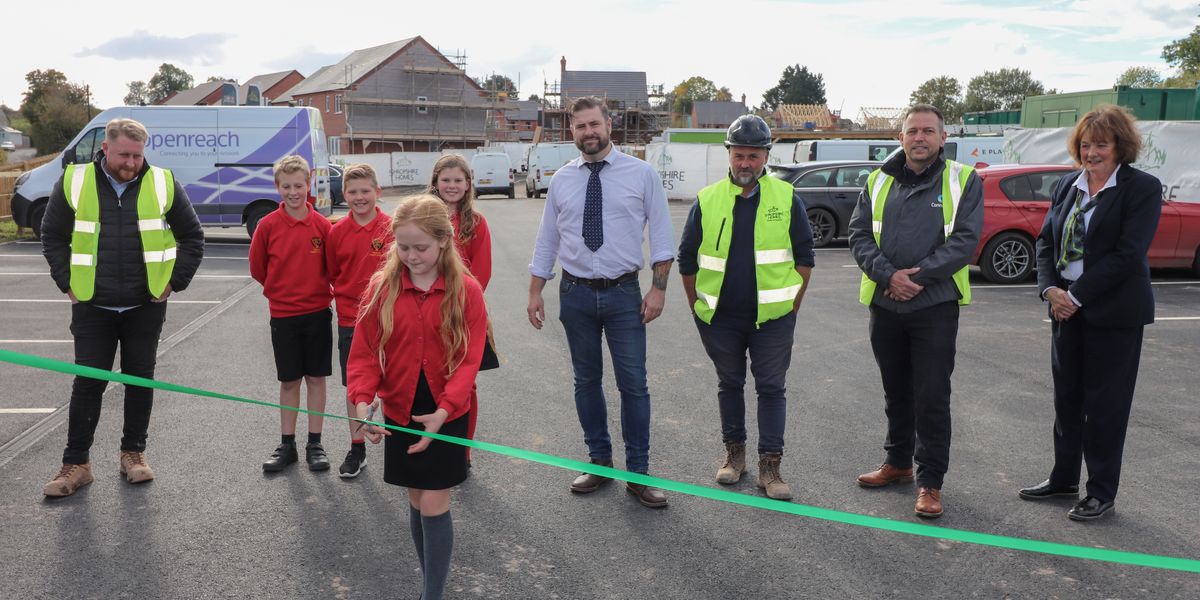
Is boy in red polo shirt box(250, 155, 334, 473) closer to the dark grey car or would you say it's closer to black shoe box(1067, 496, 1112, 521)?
black shoe box(1067, 496, 1112, 521)

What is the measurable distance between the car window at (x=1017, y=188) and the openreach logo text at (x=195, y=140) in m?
A: 13.8

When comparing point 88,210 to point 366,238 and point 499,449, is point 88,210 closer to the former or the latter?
point 366,238

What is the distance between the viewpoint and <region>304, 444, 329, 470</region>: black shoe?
502 centimetres

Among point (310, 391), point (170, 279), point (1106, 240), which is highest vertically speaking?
point (1106, 240)

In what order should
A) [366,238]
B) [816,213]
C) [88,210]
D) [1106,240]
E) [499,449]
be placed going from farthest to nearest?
[816,213]
[366,238]
[88,210]
[1106,240]
[499,449]

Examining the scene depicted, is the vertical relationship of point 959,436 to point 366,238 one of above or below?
below

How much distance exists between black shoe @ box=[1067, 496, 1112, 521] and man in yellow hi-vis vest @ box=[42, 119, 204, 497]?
4651 mm

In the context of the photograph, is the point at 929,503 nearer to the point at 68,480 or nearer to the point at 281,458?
the point at 281,458

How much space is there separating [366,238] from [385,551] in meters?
1.81

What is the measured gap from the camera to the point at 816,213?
55.8 feet

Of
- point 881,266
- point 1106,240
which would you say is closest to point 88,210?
point 881,266

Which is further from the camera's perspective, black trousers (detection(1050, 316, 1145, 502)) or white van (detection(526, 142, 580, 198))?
white van (detection(526, 142, 580, 198))

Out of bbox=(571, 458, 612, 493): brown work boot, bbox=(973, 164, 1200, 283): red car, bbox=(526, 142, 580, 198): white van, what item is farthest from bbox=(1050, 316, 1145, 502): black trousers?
bbox=(526, 142, 580, 198): white van

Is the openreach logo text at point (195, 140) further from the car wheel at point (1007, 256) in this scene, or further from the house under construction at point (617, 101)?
the house under construction at point (617, 101)
